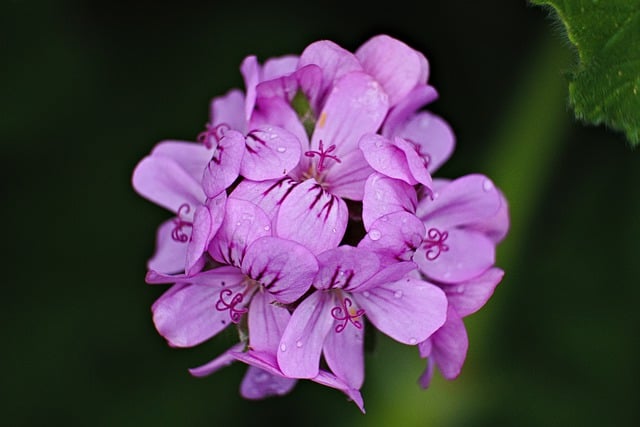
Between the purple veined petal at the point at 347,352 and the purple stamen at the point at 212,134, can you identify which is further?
the purple stamen at the point at 212,134

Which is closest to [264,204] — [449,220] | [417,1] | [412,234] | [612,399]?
[412,234]

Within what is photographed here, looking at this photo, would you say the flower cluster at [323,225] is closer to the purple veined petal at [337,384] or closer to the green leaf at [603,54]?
the purple veined petal at [337,384]

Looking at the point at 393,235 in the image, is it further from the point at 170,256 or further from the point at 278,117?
the point at 170,256

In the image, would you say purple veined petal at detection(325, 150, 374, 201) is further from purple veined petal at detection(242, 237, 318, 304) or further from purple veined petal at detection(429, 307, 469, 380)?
Result: purple veined petal at detection(429, 307, 469, 380)

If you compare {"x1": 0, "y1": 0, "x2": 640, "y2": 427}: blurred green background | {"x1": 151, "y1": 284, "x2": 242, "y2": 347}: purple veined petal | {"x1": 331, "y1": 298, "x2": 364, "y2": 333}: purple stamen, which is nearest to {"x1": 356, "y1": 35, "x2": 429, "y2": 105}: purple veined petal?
{"x1": 331, "y1": 298, "x2": 364, "y2": 333}: purple stamen

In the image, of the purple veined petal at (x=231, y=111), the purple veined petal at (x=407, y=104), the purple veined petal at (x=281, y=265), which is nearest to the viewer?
the purple veined petal at (x=281, y=265)

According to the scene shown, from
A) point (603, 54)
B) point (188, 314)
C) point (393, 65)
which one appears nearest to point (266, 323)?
point (188, 314)

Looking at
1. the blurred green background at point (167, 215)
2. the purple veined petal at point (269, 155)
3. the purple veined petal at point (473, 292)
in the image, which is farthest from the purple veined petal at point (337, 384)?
the blurred green background at point (167, 215)
